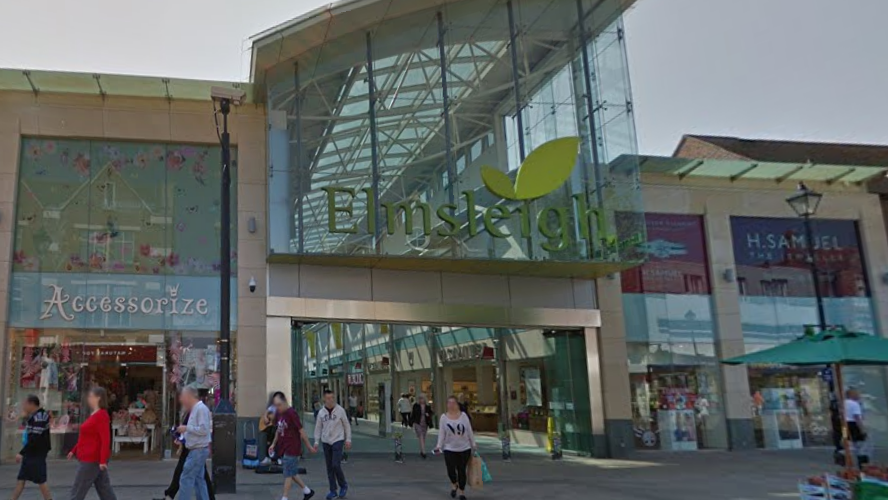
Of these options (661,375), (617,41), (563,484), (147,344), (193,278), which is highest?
(617,41)

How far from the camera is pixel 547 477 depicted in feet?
45.9

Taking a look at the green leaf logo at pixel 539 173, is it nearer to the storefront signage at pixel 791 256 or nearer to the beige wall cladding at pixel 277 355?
the beige wall cladding at pixel 277 355

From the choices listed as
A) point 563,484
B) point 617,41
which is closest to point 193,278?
point 563,484

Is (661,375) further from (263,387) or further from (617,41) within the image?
(263,387)

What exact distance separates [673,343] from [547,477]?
7953 mm

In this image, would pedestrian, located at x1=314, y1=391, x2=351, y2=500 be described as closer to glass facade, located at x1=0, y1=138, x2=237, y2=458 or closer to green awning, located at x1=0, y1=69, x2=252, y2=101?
glass facade, located at x1=0, y1=138, x2=237, y2=458

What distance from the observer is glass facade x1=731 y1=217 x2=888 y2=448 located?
67.7ft

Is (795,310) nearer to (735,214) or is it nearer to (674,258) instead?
(735,214)

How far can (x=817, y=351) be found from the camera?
960 centimetres

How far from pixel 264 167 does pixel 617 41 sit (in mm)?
9557

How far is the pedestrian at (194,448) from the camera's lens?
27.5 feet

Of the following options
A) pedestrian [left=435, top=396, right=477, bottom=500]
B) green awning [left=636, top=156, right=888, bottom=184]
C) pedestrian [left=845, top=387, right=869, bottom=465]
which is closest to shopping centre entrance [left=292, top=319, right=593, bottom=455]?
green awning [left=636, top=156, right=888, bottom=184]

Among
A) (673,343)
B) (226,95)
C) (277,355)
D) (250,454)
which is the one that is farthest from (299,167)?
(673,343)

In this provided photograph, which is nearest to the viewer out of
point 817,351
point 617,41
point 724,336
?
point 817,351
